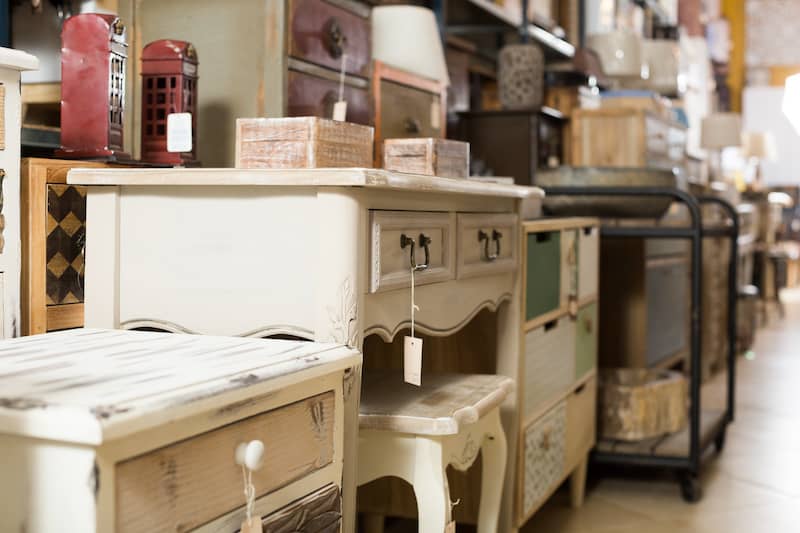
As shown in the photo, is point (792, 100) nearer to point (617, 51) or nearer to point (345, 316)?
point (617, 51)

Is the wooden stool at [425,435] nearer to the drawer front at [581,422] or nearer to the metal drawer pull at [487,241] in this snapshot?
the metal drawer pull at [487,241]

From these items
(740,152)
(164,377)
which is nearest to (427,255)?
(164,377)

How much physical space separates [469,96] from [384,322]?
3102 millimetres

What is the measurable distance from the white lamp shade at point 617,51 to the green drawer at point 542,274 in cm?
257

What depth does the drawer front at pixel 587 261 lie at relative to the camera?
3.11 metres

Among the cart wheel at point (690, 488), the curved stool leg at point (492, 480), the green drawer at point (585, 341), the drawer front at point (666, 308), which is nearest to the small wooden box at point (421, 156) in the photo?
the curved stool leg at point (492, 480)

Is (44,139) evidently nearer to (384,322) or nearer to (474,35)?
(384,322)

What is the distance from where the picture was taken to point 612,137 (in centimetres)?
505

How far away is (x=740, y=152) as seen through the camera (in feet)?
37.2

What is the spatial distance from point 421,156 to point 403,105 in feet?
2.67

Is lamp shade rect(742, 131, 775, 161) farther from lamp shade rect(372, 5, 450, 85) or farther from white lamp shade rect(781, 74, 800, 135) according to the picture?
lamp shade rect(372, 5, 450, 85)

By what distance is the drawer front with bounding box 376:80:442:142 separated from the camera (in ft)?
9.12

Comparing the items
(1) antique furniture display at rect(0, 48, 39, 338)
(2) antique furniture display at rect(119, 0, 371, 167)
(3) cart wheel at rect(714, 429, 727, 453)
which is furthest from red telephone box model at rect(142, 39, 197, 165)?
(3) cart wheel at rect(714, 429, 727, 453)

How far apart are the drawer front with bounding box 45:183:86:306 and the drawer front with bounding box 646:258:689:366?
10.6 ft
